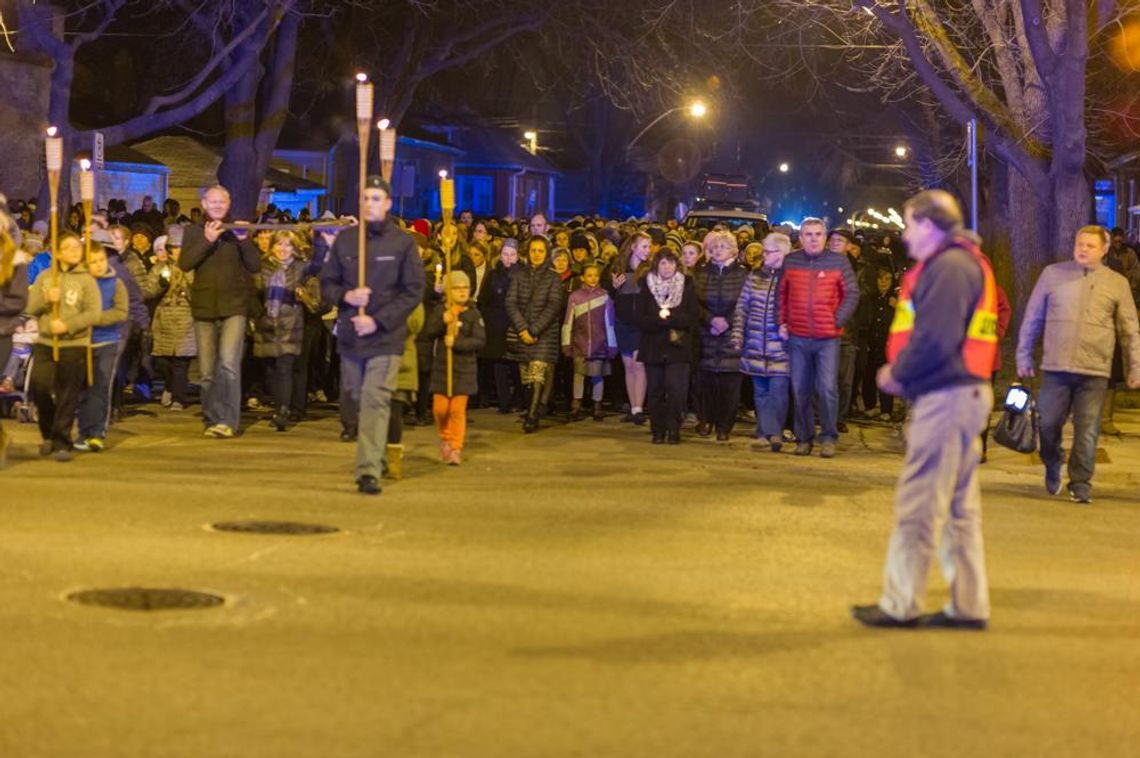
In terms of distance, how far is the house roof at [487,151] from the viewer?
76.9 metres

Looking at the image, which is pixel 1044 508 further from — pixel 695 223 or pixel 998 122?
pixel 695 223

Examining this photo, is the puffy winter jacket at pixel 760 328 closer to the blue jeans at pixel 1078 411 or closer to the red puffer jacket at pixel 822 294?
the red puffer jacket at pixel 822 294

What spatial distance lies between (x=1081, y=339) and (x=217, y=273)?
7.14 meters

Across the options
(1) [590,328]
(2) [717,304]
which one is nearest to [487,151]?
(1) [590,328]

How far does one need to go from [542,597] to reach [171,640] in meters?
2.05

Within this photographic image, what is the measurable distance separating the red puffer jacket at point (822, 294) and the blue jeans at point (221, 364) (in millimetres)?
4772

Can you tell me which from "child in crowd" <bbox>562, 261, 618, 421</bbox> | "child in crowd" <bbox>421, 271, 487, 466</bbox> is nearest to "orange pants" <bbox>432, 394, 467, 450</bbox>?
"child in crowd" <bbox>421, 271, 487, 466</bbox>

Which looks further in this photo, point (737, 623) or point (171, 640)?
point (737, 623)

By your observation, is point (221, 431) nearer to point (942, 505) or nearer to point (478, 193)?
point (942, 505)

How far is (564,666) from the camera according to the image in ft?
27.1

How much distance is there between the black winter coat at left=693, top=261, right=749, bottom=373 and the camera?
1880 centimetres

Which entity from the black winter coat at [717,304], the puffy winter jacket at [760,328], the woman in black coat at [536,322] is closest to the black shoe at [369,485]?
the puffy winter jacket at [760,328]

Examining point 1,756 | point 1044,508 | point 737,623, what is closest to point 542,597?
point 737,623

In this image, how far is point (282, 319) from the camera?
18.3 metres
